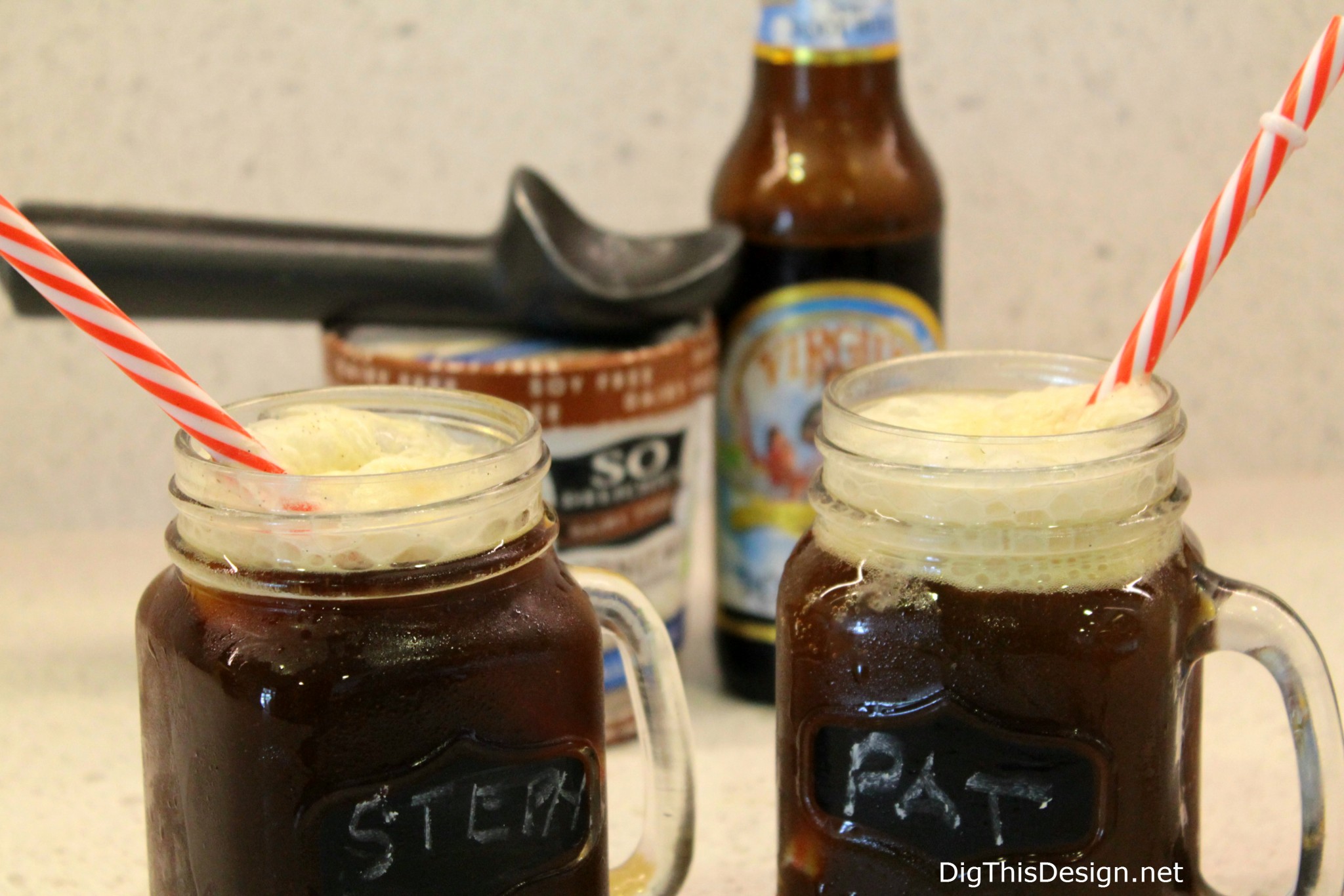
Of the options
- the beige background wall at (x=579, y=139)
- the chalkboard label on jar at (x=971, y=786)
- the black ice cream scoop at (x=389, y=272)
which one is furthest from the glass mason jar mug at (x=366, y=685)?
the beige background wall at (x=579, y=139)

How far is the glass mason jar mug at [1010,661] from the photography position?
514 millimetres

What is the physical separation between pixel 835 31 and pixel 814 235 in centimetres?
12

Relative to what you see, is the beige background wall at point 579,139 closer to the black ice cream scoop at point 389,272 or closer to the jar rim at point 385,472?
the black ice cream scoop at point 389,272

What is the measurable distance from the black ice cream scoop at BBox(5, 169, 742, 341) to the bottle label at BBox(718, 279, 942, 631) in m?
0.05

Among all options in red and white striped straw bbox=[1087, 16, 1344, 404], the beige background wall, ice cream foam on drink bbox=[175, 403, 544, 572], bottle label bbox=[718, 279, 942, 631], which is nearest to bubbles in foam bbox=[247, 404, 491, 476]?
ice cream foam on drink bbox=[175, 403, 544, 572]

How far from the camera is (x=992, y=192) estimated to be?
1.24 meters

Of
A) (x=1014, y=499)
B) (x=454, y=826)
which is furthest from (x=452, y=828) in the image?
(x=1014, y=499)

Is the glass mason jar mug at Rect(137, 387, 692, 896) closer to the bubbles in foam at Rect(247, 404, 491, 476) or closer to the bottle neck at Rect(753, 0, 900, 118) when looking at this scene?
the bubbles in foam at Rect(247, 404, 491, 476)

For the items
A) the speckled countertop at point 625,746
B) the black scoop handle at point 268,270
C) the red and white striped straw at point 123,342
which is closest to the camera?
the red and white striped straw at point 123,342

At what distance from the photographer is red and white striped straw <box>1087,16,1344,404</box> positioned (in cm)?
51

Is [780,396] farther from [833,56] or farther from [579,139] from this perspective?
[579,139]

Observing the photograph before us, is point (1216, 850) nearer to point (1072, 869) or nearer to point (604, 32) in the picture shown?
point (1072, 869)

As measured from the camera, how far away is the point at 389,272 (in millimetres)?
889

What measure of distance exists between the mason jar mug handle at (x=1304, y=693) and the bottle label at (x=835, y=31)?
44cm
